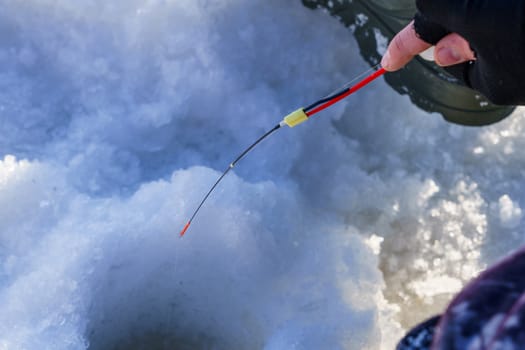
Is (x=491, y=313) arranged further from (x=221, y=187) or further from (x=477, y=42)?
(x=221, y=187)

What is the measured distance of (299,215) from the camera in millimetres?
1441

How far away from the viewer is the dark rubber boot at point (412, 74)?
4.83 feet

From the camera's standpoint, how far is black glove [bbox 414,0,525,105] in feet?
1.95

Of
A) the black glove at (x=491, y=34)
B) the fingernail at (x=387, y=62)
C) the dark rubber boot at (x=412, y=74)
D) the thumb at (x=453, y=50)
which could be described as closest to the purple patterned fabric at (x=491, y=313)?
the black glove at (x=491, y=34)

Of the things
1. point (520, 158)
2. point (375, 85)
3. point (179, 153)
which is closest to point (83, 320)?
point (179, 153)

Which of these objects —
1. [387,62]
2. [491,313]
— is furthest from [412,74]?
[491,313]

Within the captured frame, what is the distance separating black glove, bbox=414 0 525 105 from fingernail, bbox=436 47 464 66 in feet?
0.10

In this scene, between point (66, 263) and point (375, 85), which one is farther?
point (375, 85)

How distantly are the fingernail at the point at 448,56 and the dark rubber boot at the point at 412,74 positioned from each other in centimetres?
64

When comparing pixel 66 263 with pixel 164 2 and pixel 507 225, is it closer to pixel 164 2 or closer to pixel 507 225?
pixel 164 2

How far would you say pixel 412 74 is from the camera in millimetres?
1510

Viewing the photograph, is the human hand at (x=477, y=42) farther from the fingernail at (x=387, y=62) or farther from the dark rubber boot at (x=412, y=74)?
the dark rubber boot at (x=412, y=74)

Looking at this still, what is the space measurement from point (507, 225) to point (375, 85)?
0.63m

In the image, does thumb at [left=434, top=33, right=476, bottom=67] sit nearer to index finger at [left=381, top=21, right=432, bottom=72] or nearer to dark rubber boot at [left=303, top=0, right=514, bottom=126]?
index finger at [left=381, top=21, right=432, bottom=72]
